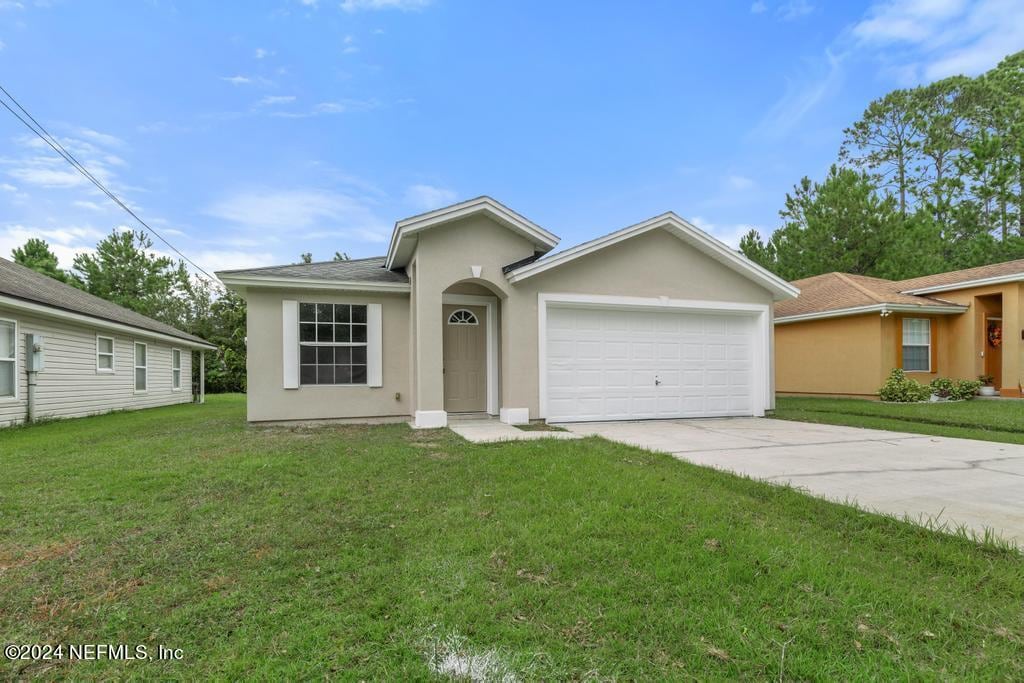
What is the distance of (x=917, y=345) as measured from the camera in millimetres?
13984

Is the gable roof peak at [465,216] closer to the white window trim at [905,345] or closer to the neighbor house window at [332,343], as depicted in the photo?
the neighbor house window at [332,343]

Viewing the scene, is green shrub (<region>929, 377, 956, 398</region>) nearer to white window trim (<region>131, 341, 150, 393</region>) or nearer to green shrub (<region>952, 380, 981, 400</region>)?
green shrub (<region>952, 380, 981, 400</region>)

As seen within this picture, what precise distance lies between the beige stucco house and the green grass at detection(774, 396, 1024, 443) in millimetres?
1476

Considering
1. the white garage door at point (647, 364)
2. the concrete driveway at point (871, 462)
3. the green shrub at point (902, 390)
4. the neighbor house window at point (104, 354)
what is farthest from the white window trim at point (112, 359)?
the green shrub at point (902, 390)

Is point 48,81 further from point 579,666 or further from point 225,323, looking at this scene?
point 225,323

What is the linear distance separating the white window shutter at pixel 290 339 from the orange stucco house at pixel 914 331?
1442 cm

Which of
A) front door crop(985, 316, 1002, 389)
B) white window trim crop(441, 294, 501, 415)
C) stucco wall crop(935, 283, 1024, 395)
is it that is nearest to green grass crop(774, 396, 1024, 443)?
stucco wall crop(935, 283, 1024, 395)

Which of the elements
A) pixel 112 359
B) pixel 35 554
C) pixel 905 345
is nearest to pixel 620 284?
pixel 35 554

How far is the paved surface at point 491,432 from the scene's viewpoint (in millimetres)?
6922

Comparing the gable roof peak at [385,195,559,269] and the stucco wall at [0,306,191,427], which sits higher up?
the gable roof peak at [385,195,559,269]

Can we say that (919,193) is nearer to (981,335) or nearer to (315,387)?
(981,335)

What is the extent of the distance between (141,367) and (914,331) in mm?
23865

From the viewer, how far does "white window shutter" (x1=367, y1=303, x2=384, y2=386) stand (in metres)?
9.43

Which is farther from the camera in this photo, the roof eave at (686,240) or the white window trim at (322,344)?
the white window trim at (322,344)
